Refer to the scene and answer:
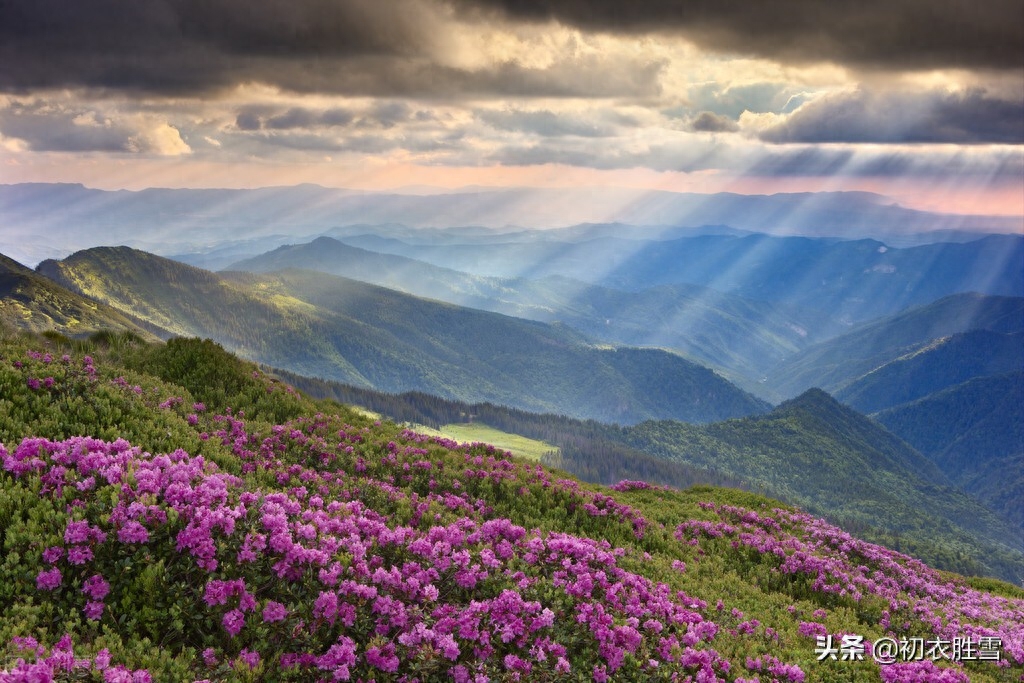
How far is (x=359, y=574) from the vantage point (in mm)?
11117

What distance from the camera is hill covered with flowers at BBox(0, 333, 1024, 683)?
939 centimetres

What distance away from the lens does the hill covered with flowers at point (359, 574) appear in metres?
9.39

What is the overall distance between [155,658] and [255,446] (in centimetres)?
1127

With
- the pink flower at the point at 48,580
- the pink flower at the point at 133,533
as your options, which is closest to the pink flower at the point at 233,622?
the pink flower at the point at 133,533

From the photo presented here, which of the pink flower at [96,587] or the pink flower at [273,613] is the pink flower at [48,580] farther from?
the pink flower at [273,613]

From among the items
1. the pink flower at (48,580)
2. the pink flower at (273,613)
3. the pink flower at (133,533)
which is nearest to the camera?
the pink flower at (48,580)

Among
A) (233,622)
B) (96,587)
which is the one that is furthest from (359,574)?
(96,587)

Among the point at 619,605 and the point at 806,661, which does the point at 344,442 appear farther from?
the point at 806,661

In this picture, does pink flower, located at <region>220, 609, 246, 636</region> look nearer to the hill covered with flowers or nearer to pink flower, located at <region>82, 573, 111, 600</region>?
the hill covered with flowers

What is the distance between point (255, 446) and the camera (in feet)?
63.1

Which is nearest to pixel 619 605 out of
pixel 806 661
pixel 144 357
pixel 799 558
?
pixel 806 661

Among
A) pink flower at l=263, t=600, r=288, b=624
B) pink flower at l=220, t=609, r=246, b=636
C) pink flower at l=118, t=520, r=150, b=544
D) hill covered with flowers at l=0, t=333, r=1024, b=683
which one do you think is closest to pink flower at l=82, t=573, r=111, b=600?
hill covered with flowers at l=0, t=333, r=1024, b=683

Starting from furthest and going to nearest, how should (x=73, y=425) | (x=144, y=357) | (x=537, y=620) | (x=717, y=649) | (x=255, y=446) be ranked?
(x=144, y=357) → (x=255, y=446) → (x=73, y=425) → (x=717, y=649) → (x=537, y=620)

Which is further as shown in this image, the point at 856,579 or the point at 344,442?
the point at 344,442
